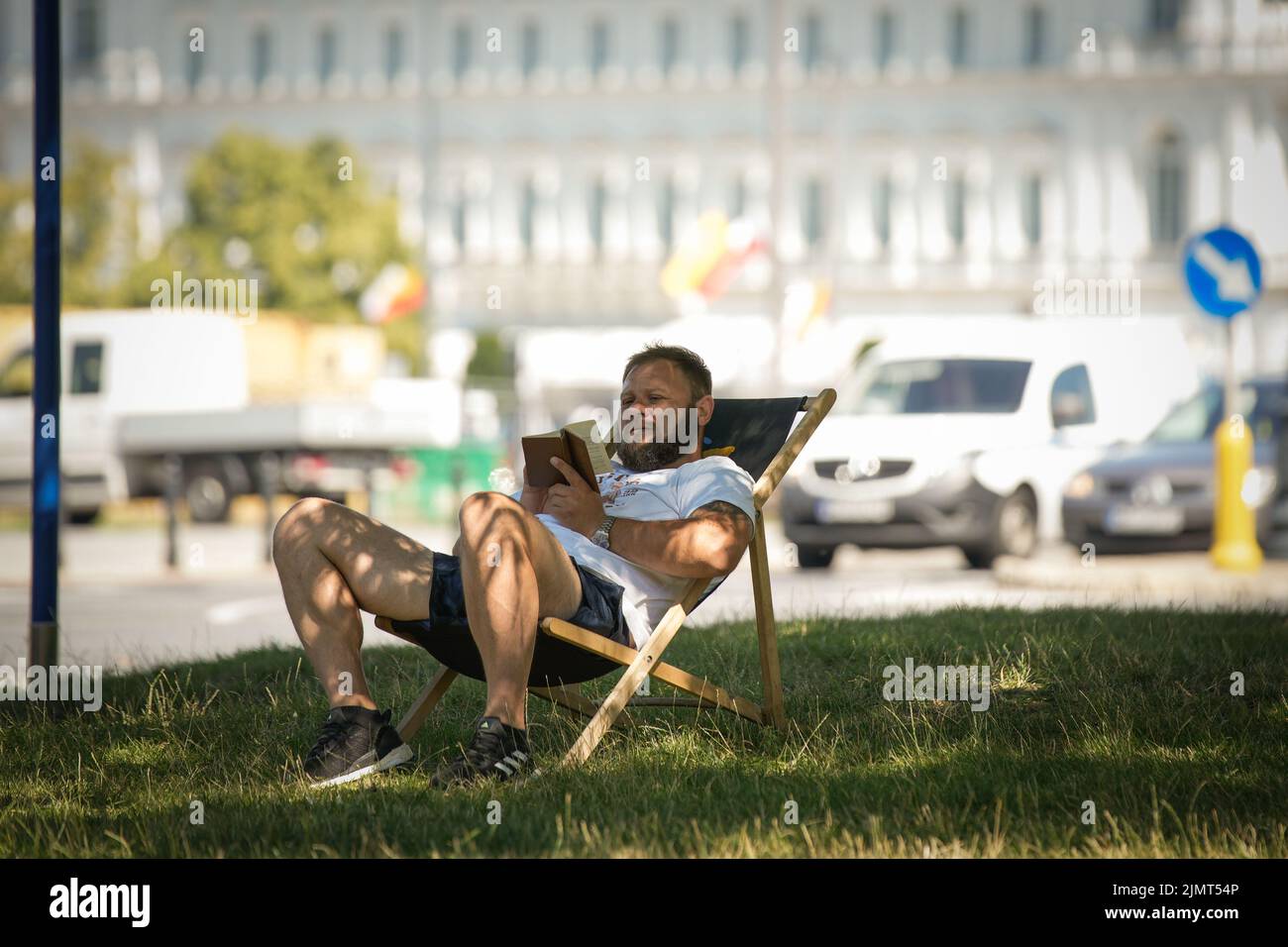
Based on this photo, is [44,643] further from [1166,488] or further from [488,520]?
[1166,488]

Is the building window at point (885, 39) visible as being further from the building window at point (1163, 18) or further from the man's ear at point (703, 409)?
the man's ear at point (703, 409)

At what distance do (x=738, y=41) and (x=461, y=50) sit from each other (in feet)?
28.6

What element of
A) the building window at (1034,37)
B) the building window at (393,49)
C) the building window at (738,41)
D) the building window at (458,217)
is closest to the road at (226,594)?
the building window at (458,217)

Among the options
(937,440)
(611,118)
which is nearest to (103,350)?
(937,440)

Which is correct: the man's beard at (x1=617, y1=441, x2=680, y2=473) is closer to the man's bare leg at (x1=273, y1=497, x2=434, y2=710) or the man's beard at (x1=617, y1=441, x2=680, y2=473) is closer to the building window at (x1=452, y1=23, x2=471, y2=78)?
the man's bare leg at (x1=273, y1=497, x2=434, y2=710)

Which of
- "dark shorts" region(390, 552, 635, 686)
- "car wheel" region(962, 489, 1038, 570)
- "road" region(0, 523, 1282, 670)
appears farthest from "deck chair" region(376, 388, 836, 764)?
"car wheel" region(962, 489, 1038, 570)

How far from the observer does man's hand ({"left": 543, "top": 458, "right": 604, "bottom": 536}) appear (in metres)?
4.60

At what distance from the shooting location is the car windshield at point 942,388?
1325 cm

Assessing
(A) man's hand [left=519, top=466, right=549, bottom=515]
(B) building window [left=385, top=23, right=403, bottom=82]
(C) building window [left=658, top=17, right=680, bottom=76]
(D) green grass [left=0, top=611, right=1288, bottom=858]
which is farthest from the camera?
(B) building window [left=385, top=23, right=403, bottom=82]

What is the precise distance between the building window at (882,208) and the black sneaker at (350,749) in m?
48.7

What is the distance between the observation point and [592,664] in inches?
177

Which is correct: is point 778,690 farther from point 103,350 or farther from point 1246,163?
point 1246,163

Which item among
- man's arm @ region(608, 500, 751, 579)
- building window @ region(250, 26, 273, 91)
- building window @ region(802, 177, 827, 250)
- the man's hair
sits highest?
building window @ region(250, 26, 273, 91)

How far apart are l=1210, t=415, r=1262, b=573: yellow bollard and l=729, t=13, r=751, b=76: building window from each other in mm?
40105
